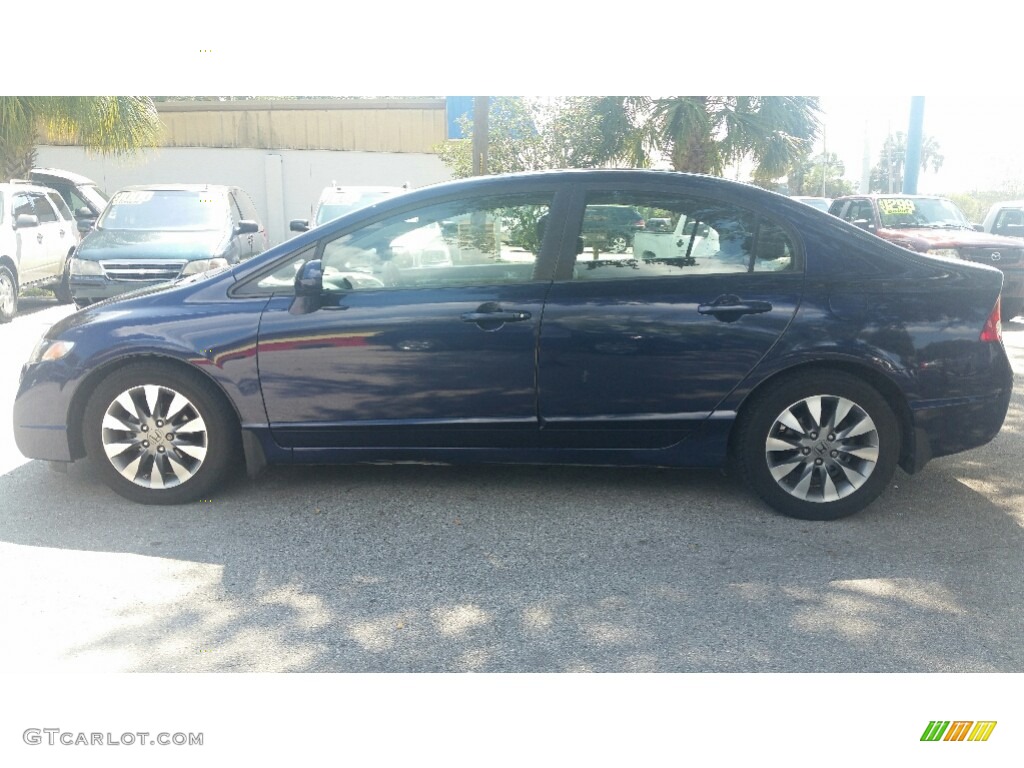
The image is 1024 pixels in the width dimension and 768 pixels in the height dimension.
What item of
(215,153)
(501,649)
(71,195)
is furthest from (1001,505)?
(215,153)

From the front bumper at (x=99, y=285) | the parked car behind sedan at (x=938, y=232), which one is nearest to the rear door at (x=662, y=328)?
the parked car behind sedan at (x=938, y=232)

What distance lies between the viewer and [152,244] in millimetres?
11844

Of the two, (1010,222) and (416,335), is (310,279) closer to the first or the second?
(416,335)

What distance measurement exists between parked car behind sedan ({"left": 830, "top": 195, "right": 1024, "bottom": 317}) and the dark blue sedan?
770 centimetres

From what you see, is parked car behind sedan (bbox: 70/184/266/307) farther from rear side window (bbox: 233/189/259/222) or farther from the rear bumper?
the rear bumper

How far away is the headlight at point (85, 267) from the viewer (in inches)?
455

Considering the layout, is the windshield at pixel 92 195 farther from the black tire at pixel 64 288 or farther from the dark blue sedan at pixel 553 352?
the dark blue sedan at pixel 553 352

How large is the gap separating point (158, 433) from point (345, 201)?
9.63 metres

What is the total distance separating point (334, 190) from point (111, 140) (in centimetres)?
426

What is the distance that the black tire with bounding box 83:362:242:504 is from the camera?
485 centimetres

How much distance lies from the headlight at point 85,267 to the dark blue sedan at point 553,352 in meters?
7.10

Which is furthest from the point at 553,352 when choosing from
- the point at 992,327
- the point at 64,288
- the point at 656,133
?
the point at 64,288

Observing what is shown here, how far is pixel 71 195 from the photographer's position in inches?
679

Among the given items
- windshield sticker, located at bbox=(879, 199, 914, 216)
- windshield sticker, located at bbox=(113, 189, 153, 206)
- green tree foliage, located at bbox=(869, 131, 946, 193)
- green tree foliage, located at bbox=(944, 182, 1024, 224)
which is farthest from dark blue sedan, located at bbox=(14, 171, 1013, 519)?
green tree foliage, located at bbox=(869, 131, 946, 193)
